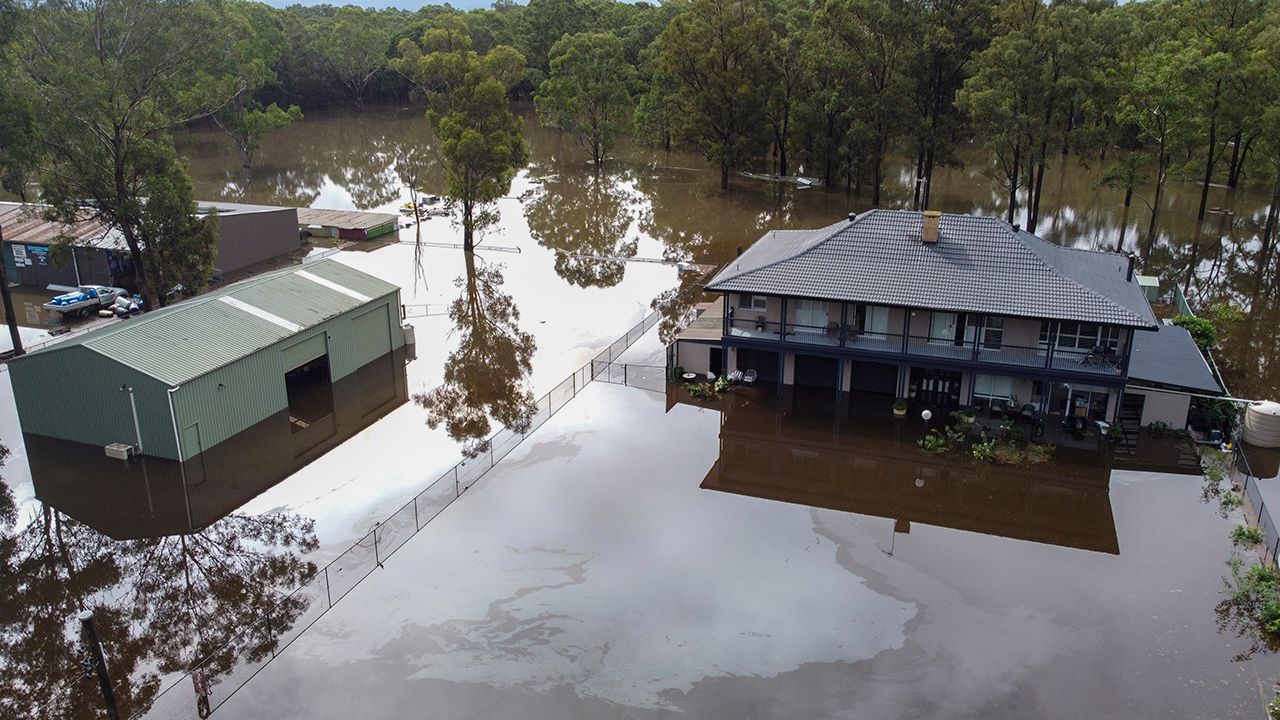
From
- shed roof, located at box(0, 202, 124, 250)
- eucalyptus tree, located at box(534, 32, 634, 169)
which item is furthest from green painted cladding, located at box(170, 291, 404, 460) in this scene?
eucalyptus tree, located at box(534, 32, 634, 169)

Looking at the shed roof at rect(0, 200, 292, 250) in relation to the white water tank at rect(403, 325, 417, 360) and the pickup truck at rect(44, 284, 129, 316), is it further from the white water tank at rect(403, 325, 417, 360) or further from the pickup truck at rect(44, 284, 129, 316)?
the white water tank at rect(403, 325, 417, 360)

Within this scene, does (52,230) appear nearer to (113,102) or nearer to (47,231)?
(47,231)

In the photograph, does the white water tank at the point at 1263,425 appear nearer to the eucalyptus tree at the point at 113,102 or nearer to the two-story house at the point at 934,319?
the two-story house at the point at 934,319

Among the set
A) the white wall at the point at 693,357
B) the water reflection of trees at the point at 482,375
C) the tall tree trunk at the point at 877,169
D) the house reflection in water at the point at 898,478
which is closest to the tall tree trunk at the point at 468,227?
the water reflection of trees at the point at 482,375

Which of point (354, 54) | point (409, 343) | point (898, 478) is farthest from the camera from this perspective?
point (354, 54)

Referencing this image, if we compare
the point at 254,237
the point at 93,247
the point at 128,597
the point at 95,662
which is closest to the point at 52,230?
the point at 93,247

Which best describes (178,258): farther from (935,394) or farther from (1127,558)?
(1127,558)
